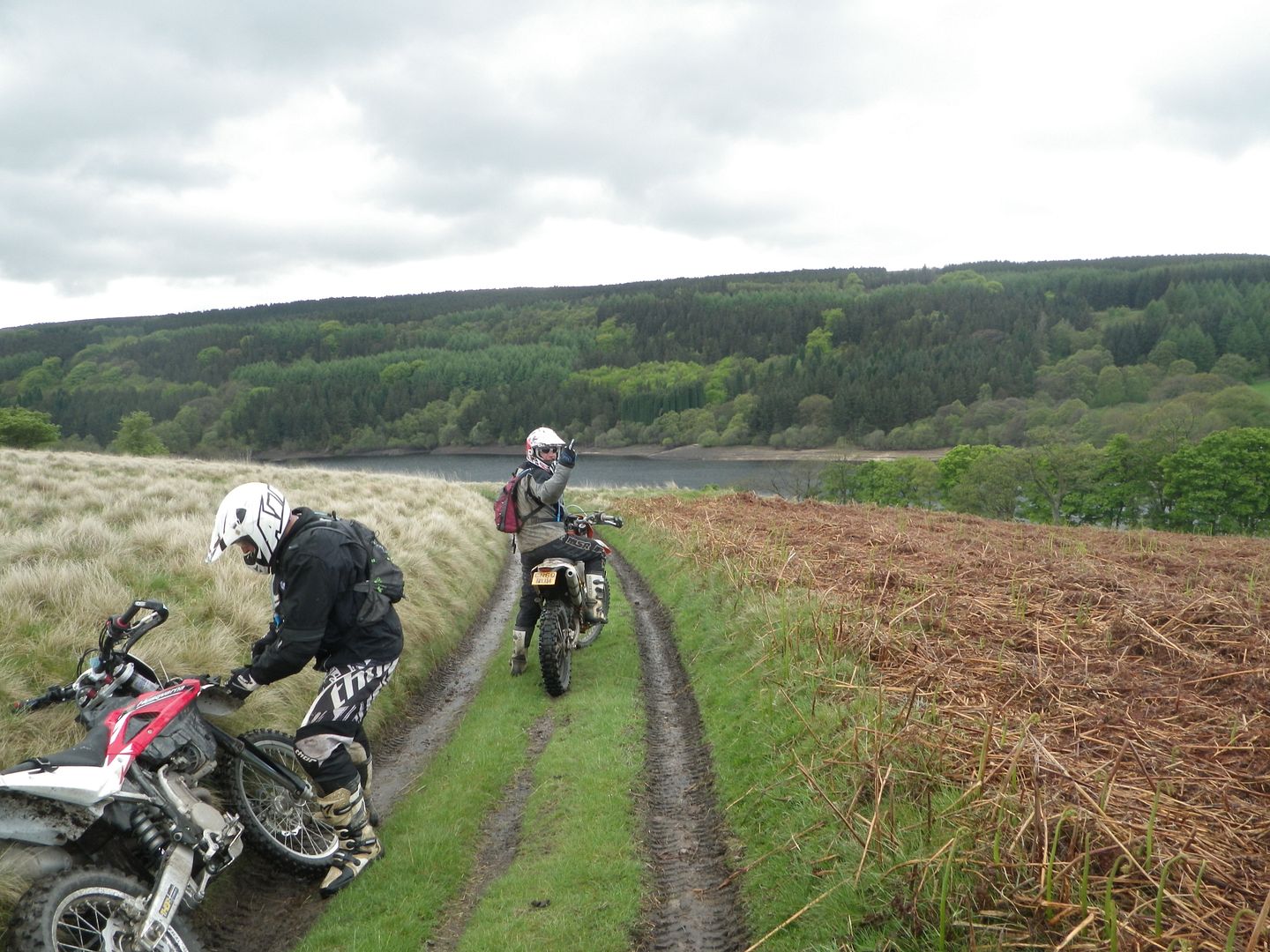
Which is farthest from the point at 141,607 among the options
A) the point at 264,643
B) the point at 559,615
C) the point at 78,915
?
the point at 559,615

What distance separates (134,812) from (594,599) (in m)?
6.59

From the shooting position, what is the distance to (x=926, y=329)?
6225 inches

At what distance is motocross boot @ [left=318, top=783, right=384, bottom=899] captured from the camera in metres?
5.29

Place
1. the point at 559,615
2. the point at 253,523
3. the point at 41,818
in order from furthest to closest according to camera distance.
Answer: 1. the point at 559,615
2. the point at 253,523
3. the point at 41,818

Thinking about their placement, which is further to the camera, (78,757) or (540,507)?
(540,507)

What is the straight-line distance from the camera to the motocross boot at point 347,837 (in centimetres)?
529

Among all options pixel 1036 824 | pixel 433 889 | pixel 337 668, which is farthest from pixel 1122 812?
pixel 337 668

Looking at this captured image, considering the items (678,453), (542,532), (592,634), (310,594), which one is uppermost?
(310,594)

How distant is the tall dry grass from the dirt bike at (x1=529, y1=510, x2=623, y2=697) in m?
1.89

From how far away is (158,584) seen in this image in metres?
8.70

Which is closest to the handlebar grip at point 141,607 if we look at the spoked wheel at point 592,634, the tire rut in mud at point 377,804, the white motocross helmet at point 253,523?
the white motocross helmet at point 253,523

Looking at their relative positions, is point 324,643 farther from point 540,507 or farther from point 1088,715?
point 1088,715

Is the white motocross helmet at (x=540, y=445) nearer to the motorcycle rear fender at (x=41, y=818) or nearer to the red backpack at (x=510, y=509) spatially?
the red backpack at (x=510, y=509)

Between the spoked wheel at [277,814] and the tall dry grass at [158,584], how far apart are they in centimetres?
138
